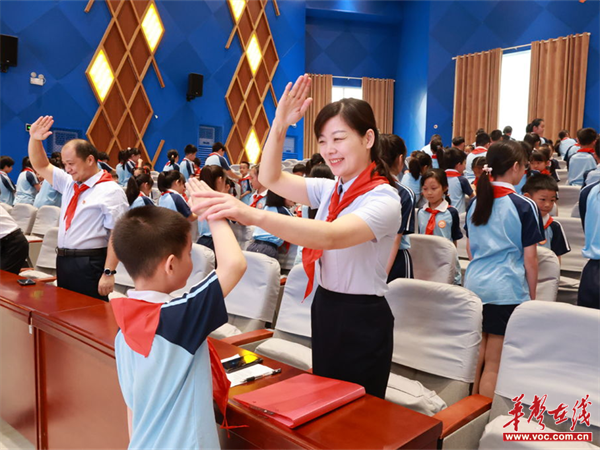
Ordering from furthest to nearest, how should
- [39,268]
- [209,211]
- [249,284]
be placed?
1. [39,268]
2. [249,284]
3. [209,211]

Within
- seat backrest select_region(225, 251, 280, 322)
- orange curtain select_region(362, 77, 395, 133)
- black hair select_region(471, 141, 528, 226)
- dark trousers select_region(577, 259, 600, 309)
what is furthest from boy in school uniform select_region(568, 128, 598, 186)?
orange curtain select_region(362, 77, 395, 133)

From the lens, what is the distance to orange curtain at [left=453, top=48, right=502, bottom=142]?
13.7m

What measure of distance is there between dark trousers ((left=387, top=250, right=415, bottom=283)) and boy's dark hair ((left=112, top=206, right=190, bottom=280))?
2035 mm

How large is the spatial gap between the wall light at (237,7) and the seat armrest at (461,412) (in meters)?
13.4

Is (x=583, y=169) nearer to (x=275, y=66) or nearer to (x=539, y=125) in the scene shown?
(x=539, y=125)

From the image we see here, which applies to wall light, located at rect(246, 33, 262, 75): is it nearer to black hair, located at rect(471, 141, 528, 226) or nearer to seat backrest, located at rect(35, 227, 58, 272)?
seat backrest, located at rect(35, 227, 58, 272)

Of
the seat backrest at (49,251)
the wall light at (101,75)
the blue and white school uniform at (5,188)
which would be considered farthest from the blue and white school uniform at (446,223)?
the wall light at (101,75)

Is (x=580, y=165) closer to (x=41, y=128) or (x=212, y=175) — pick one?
(x=212, y=175)

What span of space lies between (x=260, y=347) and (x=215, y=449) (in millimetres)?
1270

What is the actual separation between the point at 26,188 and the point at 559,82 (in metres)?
11.3

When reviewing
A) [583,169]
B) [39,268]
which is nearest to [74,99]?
[39,268]

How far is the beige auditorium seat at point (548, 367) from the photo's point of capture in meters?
1.84

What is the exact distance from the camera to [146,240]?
54.8 inches

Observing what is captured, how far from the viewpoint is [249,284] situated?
3.18 metres
